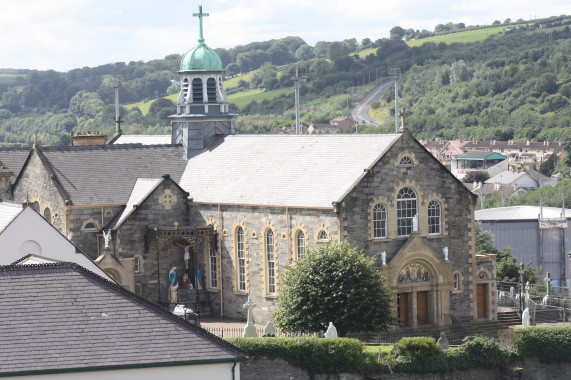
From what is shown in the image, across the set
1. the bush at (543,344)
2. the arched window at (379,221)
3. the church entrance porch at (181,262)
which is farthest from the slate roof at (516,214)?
A: the bush at (543,344)

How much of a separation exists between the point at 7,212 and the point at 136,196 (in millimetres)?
12338

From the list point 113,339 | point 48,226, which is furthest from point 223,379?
point 48,226

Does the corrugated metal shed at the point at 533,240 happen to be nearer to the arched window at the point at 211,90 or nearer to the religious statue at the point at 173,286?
the arched window at the point at 211,90

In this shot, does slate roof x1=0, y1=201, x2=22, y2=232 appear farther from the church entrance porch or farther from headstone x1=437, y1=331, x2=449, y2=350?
headstone x1=437, y1=331, x2=449, y2=350

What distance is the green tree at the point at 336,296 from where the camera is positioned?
190ft

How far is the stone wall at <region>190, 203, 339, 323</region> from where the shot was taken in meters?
62.7

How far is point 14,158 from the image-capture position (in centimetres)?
7706

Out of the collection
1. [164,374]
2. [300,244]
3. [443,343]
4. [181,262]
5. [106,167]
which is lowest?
[443,343]

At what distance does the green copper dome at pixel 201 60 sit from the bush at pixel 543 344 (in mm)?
24977

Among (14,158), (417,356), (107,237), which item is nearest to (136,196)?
(107,237)

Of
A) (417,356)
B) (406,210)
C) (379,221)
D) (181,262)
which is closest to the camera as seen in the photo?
(417,356)

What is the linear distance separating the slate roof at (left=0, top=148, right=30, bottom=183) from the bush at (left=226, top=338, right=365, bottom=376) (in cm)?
2706

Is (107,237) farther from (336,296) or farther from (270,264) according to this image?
(336,296)

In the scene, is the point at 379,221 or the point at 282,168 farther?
the point at 282,168
